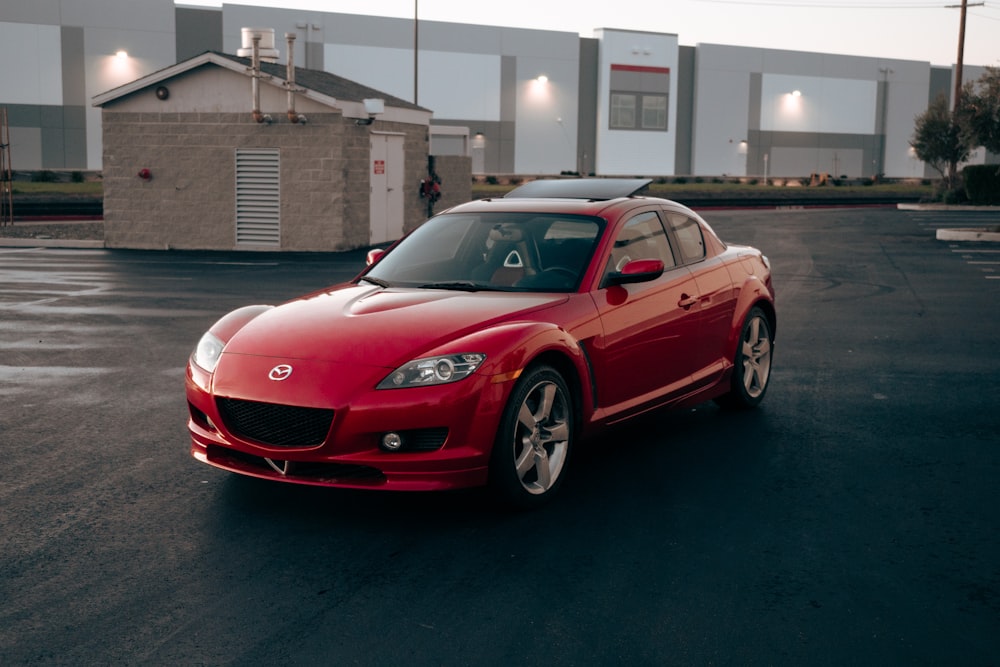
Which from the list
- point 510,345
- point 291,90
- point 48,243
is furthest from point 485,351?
point 48,243

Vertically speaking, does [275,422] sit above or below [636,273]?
below

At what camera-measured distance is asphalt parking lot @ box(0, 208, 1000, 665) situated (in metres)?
4.21

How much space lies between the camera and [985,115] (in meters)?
34.2

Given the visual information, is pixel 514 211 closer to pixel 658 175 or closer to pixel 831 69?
pixel 658 175

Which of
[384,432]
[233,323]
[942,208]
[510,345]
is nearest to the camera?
[384,432]

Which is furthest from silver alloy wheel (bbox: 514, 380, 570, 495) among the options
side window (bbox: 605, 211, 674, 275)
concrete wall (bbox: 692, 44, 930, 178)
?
concrete wall (bbox: 692, 44, 930, 178)

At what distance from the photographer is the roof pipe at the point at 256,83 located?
2395cm

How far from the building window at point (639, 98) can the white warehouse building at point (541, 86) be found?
77 mm

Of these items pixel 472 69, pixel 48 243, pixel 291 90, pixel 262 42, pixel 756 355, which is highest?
pixel 472 69

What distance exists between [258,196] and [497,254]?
1919 centimetres

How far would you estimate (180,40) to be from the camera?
54.2 m

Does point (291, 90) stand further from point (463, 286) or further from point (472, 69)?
point (472, 69)

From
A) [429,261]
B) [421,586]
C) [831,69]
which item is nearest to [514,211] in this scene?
[429,261]

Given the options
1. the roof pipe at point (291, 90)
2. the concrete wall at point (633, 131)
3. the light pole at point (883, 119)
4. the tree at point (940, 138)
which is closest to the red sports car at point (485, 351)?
the roof pipe at point (291, 90)
